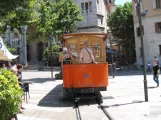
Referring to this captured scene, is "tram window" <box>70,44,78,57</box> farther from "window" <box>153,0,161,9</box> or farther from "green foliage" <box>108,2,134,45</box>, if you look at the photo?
"green foliage" <box>108,2,134,45</box>

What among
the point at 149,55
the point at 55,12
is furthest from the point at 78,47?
the point at 149,55

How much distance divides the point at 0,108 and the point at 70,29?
24.3 metres

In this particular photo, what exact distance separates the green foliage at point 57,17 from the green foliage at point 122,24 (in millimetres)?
15226

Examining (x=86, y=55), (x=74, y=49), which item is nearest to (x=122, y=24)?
(x=74, y=49)

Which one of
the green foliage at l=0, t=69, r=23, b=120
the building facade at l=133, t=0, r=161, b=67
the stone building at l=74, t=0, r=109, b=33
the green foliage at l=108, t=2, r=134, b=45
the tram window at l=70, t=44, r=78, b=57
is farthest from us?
the stone building at l=74, t=0, r=109, b=33

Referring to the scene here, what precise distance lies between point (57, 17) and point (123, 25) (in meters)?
20.5

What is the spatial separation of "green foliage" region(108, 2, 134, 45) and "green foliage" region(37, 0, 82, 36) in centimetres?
1523

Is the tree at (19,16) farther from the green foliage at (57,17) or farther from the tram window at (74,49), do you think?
the green foliage at (57,17)

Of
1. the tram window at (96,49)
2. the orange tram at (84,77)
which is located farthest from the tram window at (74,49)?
the orange tram at (84,77)

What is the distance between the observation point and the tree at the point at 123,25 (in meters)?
46.5

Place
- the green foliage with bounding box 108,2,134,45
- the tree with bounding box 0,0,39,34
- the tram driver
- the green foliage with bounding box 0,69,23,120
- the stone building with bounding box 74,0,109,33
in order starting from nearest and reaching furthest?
the green foliage with bounding box 0,69,23,120
the tree with bounding box 0,0,39,34
the tram driver
the green foliage with bounding box 108,2,134,45
the stone building with bounding box 74,0,109,33


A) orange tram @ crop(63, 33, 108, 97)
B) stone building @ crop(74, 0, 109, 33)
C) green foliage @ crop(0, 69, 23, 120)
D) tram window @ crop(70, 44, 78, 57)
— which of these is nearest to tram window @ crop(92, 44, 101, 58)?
tram window @ crop(70, 44, 78, 57)

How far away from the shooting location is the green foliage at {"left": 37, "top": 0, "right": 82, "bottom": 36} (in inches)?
1036

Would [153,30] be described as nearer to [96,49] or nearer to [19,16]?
[96,49]
